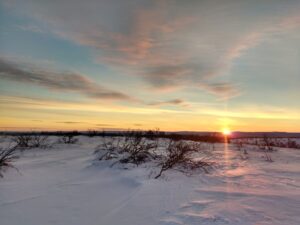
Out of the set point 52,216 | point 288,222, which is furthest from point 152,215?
point 288,222

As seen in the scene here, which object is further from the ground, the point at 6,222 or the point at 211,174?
the point at 211,174

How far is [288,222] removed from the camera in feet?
10.5

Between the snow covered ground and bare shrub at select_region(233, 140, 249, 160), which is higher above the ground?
bare shrub at select_region(233, 140, 249, 160)

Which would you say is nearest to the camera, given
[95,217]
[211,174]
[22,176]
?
[95,217]

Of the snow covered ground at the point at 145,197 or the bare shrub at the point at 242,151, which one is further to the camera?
the bare shrub at the point at 242,151

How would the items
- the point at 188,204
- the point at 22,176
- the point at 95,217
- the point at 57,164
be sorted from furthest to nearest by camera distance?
the point at 57,164 → the point at 22,176 → the point at 188,204 → the point at 95,217

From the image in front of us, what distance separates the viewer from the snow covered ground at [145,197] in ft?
11.1

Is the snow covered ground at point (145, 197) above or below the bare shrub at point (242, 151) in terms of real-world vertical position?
below

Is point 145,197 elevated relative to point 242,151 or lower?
lower

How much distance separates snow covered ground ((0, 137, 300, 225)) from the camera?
3375 millimetres

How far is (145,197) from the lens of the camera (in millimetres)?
4250

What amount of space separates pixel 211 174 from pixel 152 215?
277 cm

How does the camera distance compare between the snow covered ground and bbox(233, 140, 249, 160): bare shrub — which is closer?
the snow covered ground

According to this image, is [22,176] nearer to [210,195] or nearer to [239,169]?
[210,195]
